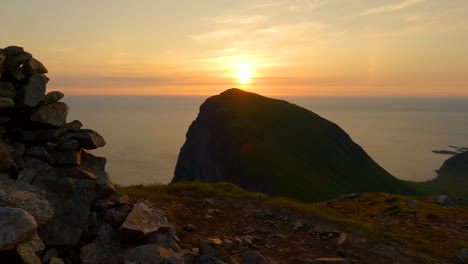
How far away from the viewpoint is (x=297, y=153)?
138m

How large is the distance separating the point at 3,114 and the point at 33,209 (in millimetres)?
4881

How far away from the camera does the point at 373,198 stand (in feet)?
114

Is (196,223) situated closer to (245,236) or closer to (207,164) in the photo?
(245,236)

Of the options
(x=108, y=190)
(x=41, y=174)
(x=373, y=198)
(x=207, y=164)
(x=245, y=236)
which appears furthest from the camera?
(x=207, y=164)

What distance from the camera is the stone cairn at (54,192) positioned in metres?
9.58

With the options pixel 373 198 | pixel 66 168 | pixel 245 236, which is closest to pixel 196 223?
pixel 245 236

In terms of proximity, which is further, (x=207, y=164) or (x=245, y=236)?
(x=207, y=164)

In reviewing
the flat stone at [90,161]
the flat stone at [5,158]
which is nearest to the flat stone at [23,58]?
the flat stone at [5,158]

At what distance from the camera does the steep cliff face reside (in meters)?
112

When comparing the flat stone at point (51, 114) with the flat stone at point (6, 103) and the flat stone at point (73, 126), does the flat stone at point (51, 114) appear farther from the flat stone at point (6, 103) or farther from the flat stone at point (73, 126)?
the flat stone at point (6, 103)

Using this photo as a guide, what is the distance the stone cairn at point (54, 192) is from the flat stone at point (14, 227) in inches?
0.8

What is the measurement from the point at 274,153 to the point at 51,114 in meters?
116

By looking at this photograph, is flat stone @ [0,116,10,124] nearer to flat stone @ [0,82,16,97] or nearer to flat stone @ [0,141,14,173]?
Answer: flat stone @ [0,82,16,97]

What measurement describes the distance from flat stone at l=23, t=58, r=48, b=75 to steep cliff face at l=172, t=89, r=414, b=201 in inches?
3694
